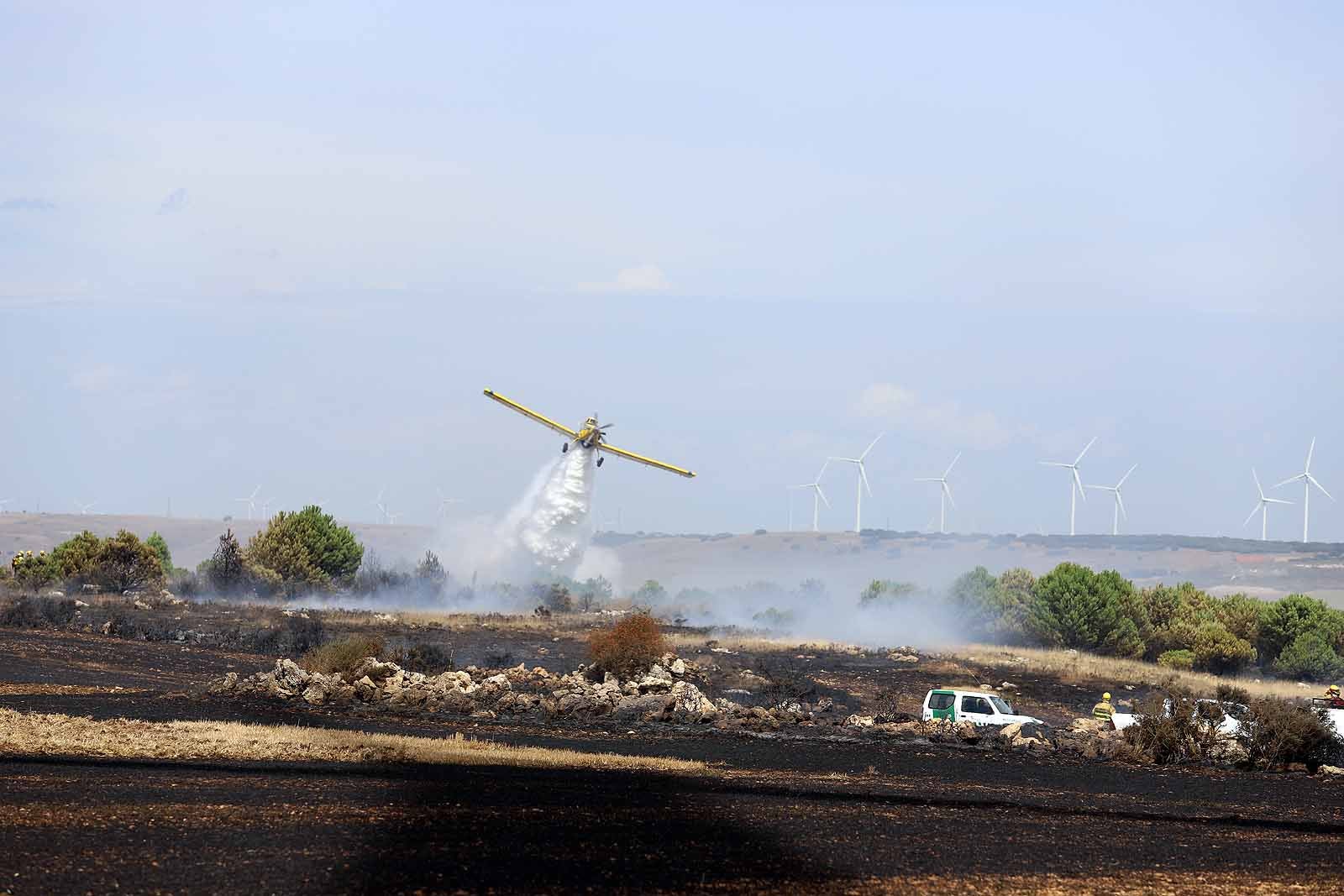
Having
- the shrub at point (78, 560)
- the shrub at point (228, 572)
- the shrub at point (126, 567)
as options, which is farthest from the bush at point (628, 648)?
the shrub at point (228, 572)

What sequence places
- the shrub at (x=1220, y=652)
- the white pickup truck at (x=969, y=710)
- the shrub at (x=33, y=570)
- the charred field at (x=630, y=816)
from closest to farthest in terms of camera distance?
1. the charred field at (x=630, y=816)
2. the white pickup truck at (x=969, y=710)
3. the shrub at (x=1220, y=652)
4. the shrub at (x=33, y=570)

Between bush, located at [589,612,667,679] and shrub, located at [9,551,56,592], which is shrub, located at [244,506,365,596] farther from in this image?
bush, located at [589,612,667,679]

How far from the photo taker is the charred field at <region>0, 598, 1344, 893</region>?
15.1 metres

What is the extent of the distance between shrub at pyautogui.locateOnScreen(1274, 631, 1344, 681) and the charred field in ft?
142

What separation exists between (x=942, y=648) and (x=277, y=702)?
44761mm

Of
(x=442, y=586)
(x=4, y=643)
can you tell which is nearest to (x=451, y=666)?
(x=4, y=643)

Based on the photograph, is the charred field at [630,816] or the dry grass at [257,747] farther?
the dry grass at [257,747]

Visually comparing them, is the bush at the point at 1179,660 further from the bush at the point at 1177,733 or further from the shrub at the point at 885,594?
the bush at the point at 1177,733

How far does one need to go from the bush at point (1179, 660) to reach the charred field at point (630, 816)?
39627 millimetres

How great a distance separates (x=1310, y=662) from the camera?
238 feet

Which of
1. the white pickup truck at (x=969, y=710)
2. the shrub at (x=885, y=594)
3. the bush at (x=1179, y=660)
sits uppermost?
the shrub at (x=885, y=594)

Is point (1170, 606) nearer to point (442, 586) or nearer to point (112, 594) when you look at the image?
point (442, 586)

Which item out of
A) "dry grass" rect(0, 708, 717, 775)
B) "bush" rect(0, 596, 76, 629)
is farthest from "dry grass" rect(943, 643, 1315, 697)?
"bush" rect(0, 596, 76, 629)

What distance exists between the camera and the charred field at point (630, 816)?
15.1 m
